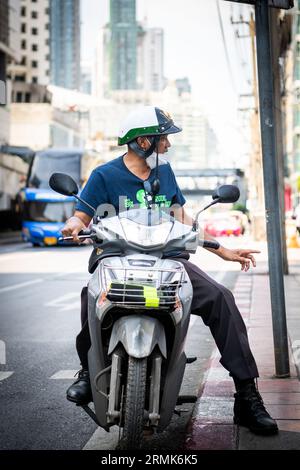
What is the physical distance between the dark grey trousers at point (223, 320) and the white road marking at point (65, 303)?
626cm

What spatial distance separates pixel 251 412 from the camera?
13.2 ft

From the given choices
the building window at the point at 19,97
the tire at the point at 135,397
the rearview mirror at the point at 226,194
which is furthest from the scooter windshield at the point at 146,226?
the building window at the point at 19,97

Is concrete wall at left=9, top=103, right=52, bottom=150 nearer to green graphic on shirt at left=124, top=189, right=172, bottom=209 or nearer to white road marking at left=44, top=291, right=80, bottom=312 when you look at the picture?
white road marking at left=44, top=291, right=80, bottom=312

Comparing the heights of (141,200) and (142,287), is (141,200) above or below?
above

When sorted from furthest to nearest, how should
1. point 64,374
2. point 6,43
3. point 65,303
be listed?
point 6,43 → point 65,303 → point 64,374

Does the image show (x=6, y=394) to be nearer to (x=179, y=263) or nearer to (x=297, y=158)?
(x=179, y=263)

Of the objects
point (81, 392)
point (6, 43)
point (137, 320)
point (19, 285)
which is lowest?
point (81, 392)

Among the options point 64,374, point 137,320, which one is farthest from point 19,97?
point 137,320

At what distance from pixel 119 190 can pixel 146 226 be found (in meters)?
0.57

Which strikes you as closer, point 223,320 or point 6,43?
point 223,320

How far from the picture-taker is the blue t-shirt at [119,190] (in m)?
4.12

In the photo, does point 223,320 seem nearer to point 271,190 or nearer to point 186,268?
point 186,268

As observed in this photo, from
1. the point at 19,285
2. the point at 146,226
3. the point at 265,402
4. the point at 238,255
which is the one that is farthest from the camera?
the point at 19,285

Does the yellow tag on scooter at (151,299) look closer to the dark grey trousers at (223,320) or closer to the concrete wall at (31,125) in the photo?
the dark grey trousers at (223,320)
